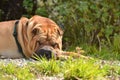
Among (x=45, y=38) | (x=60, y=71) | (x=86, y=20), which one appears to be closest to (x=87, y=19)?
(x=86, y=20)

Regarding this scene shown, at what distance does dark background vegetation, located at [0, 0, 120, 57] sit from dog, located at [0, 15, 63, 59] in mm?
1092

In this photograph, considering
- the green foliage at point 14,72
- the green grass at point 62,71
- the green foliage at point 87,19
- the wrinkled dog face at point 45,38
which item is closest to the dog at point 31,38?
the wrinkled dog face at point 45,38

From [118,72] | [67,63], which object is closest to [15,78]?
[67,63]

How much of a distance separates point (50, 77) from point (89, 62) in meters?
0.54

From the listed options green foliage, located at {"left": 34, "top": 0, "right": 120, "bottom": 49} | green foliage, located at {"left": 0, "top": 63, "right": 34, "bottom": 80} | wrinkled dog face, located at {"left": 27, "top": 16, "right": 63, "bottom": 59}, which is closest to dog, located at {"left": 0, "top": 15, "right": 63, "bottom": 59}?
wrinkled dog face, located at {"left": 27, "top": 16, "right": 63, "bottom": 59}

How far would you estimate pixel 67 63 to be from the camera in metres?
5.94

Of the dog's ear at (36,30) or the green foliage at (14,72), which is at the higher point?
the dog's ear at (36,30)

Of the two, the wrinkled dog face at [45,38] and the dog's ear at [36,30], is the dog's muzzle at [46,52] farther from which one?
the dog's ear at [36,30]

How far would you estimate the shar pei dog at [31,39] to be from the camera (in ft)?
22.9

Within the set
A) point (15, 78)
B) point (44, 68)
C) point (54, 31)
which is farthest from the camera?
point (54, 31)

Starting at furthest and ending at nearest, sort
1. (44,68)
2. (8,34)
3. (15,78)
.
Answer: (8,34) < (44,68) < (15,78)

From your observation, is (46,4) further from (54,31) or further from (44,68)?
(44,68)

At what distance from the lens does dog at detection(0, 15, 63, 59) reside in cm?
701

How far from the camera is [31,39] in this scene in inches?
289
